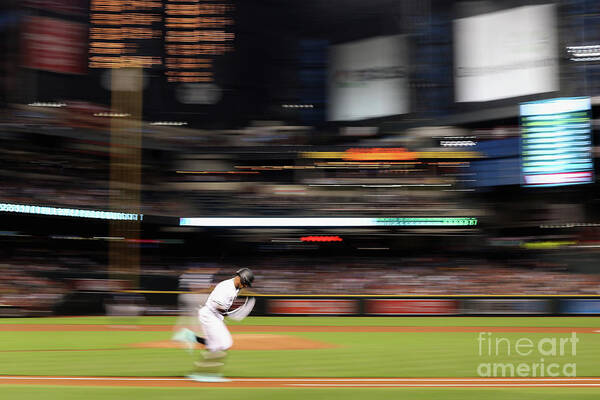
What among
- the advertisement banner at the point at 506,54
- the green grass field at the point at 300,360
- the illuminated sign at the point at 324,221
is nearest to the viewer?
the green grass field at the point at 300,360

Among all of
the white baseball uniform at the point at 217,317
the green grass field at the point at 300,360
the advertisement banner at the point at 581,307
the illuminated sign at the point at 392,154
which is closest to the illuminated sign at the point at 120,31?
the green grass field at the point at 300,360

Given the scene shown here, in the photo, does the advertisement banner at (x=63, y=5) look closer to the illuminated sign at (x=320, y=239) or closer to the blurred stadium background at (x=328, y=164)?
the blurred stadium background at (x=328, y=164)

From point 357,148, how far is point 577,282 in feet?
58.8

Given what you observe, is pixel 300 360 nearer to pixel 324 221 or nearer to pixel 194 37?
pixel 194 37

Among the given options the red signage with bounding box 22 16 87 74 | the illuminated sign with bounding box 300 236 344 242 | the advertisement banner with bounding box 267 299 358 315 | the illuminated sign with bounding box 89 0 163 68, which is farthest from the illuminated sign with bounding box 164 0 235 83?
the advertisement banner with bounding box 267 299 358 315

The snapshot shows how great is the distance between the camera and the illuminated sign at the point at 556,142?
37312mm

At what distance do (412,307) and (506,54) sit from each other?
84.1 feet

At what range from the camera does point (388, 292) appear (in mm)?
31562

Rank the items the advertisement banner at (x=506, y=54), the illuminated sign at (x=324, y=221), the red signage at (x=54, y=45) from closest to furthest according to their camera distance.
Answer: the red signage at (x=54, y=45) < the illuminated sign at (x=324, y=221) < the advertisement banner at (x=506, y=54)

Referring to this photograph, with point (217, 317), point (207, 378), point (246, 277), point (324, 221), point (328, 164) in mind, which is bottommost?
point (207, 378)

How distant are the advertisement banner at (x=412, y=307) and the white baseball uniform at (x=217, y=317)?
16200mm

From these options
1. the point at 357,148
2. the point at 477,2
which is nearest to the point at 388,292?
the point at 357,148

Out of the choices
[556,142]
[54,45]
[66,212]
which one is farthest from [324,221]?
[54,45]

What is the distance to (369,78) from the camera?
170 feet
